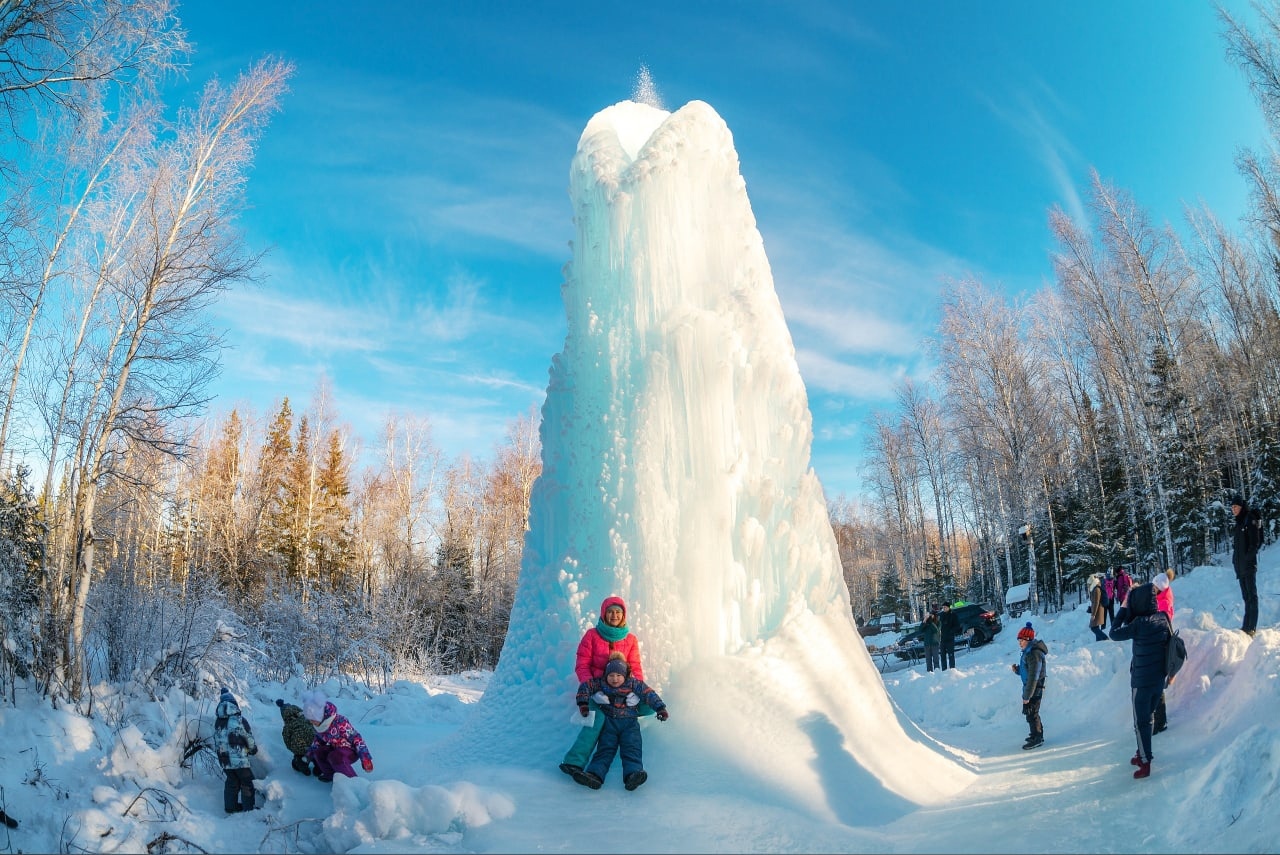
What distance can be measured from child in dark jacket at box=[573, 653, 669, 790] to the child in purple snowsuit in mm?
1919

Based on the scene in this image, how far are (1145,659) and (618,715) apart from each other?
395 cm

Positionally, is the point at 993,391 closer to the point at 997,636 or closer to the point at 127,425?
the point at 997,636

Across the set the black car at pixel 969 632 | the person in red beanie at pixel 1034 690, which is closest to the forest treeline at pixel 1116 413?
the black car at pixel 969 632

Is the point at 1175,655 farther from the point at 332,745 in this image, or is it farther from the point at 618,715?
the point at 332,745

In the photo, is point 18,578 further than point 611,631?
Yes

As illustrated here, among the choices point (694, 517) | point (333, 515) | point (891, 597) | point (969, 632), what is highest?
point (333, 515)

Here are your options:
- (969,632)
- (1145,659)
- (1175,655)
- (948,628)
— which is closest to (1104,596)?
(948,628)

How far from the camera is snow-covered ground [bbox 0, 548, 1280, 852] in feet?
13.7

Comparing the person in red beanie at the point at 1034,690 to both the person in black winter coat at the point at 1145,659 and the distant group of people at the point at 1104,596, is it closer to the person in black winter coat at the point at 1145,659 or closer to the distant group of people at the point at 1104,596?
the person in black winter coat at the point at 1145,659

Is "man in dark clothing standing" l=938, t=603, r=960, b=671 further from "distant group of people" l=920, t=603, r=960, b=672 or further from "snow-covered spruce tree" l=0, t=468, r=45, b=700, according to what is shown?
"snow-covered spruce tree" l=0, t=468, r=45, b=700

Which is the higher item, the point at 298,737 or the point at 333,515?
the point at 333,515

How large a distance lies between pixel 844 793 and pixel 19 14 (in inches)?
349

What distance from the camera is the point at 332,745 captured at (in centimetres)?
561

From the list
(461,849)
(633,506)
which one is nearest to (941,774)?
(633,506)
